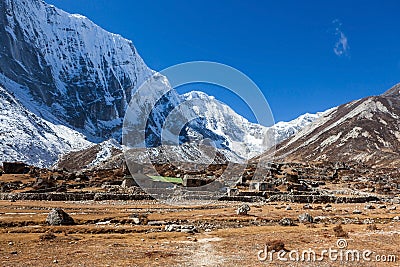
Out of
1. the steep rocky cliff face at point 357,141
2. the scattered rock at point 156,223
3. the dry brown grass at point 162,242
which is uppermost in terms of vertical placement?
the steep rocky cliff face at point 357,141

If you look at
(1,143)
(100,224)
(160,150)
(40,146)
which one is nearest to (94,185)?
(100,224)

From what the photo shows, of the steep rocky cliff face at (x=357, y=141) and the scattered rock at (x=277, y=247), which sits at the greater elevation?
the steep rocky cliff face at (x=357, y=141)

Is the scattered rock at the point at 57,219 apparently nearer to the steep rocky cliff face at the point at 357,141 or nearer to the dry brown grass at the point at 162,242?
the dry brown grass at the point at 162,242

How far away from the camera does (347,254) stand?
645 inches

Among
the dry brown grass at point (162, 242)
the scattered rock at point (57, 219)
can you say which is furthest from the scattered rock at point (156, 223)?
the scattered rock at point (57, 219)

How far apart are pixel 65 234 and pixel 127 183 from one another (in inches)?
1501

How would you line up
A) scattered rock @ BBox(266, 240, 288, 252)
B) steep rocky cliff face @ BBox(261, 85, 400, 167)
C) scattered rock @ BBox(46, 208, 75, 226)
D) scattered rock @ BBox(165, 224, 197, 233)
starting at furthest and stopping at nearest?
steep rocky cliff face @ BBox(261, 85, 400, 167) < scattered rock @ BBox(46, 208, 75, 226) < scattered rock @ BBox(165, 224, 197, 233) < scattered rock @ BBox(266, 240, 288, 252)

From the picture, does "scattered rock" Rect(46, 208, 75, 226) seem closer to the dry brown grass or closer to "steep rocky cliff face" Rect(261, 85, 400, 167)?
the dry brown grass

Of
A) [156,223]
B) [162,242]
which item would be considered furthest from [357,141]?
[162,242]

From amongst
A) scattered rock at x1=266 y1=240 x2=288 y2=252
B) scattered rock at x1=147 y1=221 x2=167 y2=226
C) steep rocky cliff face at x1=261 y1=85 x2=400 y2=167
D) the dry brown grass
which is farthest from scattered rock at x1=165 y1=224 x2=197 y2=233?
steep rocky cliff face at x1=261 y1=85 x2=400 y2=167

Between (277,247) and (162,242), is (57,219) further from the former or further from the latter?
(277,247)

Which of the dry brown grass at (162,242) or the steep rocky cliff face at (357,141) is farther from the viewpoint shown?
the steep rocky cliff face at (357,141)

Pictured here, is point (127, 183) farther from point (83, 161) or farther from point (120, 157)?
point (83, 161)

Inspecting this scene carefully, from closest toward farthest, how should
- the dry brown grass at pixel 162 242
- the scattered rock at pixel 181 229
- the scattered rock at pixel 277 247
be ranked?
the dry brown grass at pixel 162 242 → the scattered rock at pixel 277 247 → the scattered rock at pixel 181 229
